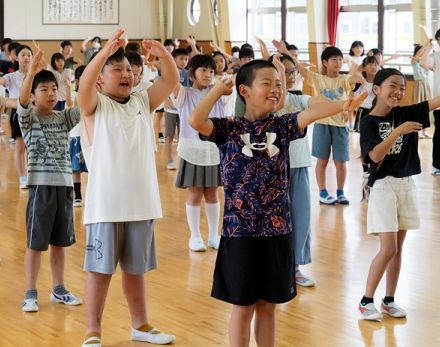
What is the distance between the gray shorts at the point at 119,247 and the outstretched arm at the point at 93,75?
51 cm

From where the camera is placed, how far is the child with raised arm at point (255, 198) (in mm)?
3055

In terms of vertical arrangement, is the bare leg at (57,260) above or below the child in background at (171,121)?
below

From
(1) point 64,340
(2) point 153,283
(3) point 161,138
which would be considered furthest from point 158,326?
(3) point 161,138

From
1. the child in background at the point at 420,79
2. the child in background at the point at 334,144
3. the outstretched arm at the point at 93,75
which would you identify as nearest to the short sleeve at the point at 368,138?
the outstretched arm at the point at 93,75

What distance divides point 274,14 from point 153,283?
564 inches

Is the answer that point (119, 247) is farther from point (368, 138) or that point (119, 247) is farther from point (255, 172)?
point (368, 138)

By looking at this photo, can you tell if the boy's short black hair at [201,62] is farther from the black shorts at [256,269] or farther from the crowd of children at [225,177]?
the black shorts at [256,269]

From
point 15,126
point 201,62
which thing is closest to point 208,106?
point 201,62

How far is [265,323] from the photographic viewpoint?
3.18 metres

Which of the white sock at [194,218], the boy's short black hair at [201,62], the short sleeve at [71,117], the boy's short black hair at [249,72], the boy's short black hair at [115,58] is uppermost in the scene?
the boy's short black hair at [201,62]

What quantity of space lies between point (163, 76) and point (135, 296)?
1015 millimetres

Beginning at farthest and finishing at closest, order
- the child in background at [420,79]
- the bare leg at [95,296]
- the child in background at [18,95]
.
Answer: the child in background at [420,79] → the child in background at [18,95] → the bare leg at [95,296]

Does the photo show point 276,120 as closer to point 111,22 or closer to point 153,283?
point 153,283

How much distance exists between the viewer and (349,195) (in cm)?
774
